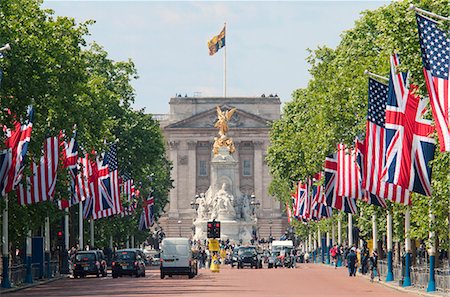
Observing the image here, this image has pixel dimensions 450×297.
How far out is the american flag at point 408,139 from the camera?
168ft

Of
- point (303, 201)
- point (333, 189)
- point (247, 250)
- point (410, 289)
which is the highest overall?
point (303, 201)

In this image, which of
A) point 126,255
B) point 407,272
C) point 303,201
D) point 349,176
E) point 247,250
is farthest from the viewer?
point 247,250

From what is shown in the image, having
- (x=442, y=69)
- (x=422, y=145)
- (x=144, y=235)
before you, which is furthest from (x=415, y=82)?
(x=144, y=235)

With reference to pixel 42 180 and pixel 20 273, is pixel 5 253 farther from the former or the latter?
pixel 20 273

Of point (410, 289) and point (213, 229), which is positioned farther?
point (213, 229)

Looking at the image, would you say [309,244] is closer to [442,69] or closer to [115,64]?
[115,64]

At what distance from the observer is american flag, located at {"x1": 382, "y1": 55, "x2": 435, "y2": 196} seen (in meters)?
51.3

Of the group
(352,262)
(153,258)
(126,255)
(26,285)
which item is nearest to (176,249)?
(126,255)

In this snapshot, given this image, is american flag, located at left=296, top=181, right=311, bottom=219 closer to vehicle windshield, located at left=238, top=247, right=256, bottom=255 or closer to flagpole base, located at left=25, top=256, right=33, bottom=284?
vehicle windshield, located at left=238, top=247, right=256, bottom=255

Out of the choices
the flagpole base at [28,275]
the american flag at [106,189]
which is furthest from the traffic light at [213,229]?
the flagpole base at [28,275]

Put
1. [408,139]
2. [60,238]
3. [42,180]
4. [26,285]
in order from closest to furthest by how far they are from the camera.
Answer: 1. [408,139]
2. [42,180]
3. [26,285]
4. [60,238]

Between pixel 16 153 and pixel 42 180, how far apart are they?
667cm

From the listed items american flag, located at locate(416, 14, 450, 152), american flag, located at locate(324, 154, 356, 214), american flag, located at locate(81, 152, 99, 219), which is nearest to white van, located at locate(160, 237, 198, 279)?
american flag, located at locate(81, 152, 99, 219)

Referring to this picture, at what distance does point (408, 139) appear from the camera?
5184 cm
